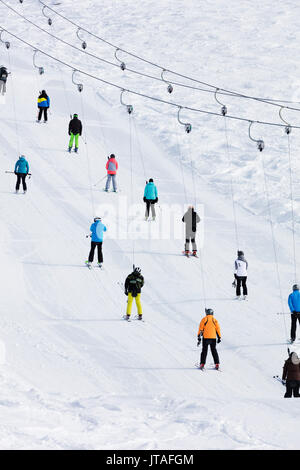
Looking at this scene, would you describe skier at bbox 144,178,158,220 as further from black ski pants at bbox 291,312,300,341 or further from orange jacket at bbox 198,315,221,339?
orange jacket at bbox 198,315,221,339

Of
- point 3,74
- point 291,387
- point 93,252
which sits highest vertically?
point 3,74

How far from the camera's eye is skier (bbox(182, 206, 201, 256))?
22.5 m

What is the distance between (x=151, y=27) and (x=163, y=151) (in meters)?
16.0

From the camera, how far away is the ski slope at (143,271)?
41.1ft

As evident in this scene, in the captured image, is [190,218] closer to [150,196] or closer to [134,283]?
[150,196]

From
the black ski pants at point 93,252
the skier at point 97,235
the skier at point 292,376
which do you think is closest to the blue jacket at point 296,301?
the skier at point 292,376

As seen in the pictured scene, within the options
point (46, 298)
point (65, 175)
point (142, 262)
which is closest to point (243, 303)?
point (142, 262)

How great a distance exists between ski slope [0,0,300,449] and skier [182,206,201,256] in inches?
13.6

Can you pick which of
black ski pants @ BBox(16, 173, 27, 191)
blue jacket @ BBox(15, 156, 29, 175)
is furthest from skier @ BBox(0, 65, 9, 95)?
blue jacket @ BBox(15, 156, 29, 175)

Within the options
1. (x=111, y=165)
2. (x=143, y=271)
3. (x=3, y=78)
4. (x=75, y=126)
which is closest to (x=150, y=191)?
(x=111, y=165)

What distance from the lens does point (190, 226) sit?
888 inches

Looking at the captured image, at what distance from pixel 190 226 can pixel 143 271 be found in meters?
1.97

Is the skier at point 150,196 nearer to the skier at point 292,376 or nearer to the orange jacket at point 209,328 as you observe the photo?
the orange jacket at point 209,328

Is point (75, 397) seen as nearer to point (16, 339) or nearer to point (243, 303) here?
point (16, 339)
